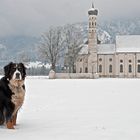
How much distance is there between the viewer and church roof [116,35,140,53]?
103m

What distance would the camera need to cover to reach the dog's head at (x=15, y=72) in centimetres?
845

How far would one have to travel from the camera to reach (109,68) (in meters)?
103

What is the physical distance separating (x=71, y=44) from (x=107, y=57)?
15709mm

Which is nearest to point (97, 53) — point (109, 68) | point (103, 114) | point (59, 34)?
point (109, 68)

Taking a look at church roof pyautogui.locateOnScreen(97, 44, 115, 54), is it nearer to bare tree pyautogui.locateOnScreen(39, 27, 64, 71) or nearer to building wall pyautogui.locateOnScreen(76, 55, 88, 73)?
building wall pyautogui.locateOnScreen(76, 55, 88, 73)

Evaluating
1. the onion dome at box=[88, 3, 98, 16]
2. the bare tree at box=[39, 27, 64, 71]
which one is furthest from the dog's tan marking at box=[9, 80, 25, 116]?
the onion dome at box=[88, 3, 98, 16]

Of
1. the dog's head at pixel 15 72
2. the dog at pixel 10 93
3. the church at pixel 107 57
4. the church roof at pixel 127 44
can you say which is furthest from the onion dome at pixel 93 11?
the dog's head at pixel 15 72

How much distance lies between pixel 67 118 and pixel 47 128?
6.44ft

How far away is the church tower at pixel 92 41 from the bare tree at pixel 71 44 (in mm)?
6356

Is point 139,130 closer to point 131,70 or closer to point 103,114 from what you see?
point 103,114

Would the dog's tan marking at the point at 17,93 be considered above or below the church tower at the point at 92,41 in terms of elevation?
below

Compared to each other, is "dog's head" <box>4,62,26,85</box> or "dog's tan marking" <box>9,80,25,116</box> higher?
"dog's head" <box>4,62,26,85</box>

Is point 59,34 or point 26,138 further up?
point 59,34

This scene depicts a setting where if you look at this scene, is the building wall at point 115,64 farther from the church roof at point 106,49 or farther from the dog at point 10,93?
the dog at point 10,93
